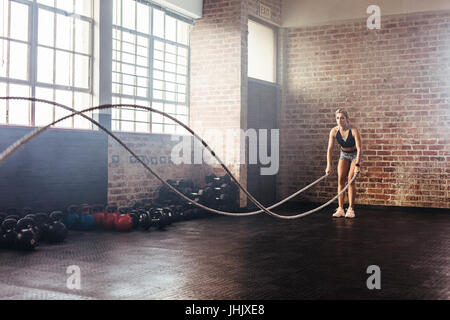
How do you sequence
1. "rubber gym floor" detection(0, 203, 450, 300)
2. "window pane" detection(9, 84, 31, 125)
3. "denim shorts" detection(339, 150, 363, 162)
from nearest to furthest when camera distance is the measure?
"rubber gym floor" detection(0, 203, 450, 300), "window pane" detection(9, 84, 31, 125), "denim shorts" detection(339, 150, 363, 162)

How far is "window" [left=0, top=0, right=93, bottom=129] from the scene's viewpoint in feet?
21.7

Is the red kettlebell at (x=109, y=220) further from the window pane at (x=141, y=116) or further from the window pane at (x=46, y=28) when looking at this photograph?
the window pane at (x=46, y=28)

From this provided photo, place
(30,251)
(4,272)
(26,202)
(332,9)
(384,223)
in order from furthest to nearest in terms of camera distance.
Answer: (332,9) → (384,223) → (26,202) → (30,251) → (4,272)

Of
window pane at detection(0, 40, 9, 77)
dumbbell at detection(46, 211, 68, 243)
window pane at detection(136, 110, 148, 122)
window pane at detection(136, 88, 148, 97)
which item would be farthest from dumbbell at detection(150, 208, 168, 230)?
window pane at detection(0, 40, 9, 77)

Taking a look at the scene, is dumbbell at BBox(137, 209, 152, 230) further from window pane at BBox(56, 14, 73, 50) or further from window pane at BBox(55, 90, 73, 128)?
window pane at BBox(56, 14, 73, 50)

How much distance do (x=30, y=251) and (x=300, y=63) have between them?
24.1ft

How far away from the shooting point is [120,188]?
324 inches

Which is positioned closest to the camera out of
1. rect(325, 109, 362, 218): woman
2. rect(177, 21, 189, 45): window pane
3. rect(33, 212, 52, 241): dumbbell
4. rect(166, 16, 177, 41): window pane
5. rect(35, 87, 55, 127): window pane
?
rect(33, 212, 52, 241): dumbbell

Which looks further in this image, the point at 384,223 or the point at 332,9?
the point at 332,9

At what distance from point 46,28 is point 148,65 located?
207cm

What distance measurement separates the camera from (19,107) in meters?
6.74

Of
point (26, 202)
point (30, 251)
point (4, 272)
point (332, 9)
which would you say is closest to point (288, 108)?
point (332, 9)
